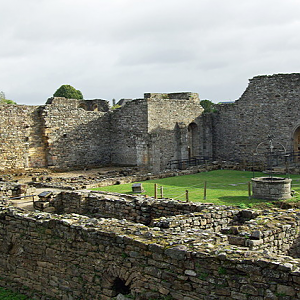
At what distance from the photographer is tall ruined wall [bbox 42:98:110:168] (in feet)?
85.4

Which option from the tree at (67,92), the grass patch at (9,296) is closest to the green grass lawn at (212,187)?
the grass patch at (9,296)

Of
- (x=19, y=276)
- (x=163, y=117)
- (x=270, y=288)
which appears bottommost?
(x=19, y=276)

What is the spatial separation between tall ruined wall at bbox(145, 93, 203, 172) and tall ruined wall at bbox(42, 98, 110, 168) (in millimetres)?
3304

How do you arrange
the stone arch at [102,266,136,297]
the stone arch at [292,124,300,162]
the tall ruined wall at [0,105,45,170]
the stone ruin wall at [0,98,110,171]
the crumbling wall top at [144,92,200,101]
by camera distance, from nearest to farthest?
1. the stone arch at [102,266,136,297]
2. the tall ruined wall at [0,105,45,170]
3. the stone ruin wall at [0,98,110,171]
4. the stone arch at [292,124,300,162]
5. the crumbling wall top at [144,92,200,101]

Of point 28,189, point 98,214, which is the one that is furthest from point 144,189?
point 98,214

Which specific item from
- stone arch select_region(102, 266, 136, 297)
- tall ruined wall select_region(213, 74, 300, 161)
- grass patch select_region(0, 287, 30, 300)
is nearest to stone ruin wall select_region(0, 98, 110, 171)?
tall ruined wall select_region(213, 74, 300, 161)

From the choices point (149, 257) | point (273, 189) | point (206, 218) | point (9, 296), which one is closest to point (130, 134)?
point (273, 189)

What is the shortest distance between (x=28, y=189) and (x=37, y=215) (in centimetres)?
753

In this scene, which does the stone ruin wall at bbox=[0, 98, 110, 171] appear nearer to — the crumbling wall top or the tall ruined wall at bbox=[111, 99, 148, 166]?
the tall ruined wall at bbox=[111, 99, 148, 166]

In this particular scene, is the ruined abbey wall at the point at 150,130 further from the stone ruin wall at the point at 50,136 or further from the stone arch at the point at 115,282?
the stone arch at the point at 115,282

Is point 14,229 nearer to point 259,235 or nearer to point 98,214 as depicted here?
point 98,214

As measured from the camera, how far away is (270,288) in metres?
5.67

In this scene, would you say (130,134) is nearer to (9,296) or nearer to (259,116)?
(259,116)

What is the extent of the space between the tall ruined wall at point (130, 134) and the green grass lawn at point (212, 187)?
5.07m
